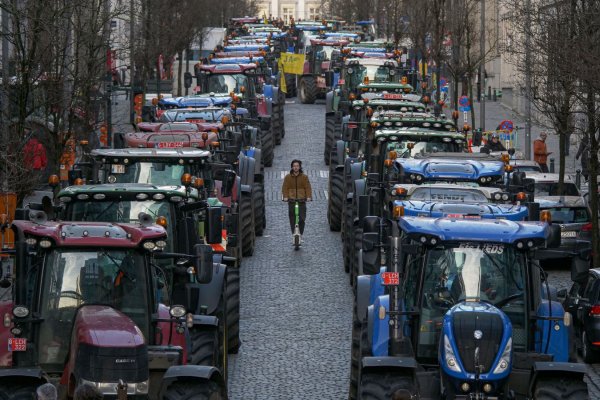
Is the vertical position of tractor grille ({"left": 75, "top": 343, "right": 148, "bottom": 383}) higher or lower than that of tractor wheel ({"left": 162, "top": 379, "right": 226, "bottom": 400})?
higher

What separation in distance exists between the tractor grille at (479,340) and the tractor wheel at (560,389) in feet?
1.93

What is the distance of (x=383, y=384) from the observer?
14.9 m

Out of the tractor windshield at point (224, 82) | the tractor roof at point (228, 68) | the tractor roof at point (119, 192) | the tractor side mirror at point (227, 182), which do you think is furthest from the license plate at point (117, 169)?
the tractor roof at point (228, 68)

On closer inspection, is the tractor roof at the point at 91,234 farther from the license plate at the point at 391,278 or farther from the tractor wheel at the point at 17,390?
the license plate at the point at 391,278

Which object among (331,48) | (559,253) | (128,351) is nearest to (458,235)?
(559,253)

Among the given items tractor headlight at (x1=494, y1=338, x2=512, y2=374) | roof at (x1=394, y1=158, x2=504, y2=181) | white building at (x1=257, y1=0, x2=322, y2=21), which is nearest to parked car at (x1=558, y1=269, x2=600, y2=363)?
roof at (x1=394, y1=158, x2=504, y2=181)

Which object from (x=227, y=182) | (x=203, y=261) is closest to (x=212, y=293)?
(x=203, y=261)

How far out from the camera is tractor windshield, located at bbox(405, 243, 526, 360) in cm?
1530

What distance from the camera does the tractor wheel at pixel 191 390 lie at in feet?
46.5

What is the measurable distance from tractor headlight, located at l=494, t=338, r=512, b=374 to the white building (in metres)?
153

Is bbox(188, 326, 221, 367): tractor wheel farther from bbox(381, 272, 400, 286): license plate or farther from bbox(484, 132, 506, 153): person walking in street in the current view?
bbox(484, 132, 506, 153): person walking in street

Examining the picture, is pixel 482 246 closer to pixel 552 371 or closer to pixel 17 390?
pixel 552 371

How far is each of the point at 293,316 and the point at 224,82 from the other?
20.1 metres

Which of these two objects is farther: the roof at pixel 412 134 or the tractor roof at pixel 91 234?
the roof at pixel 412 134
